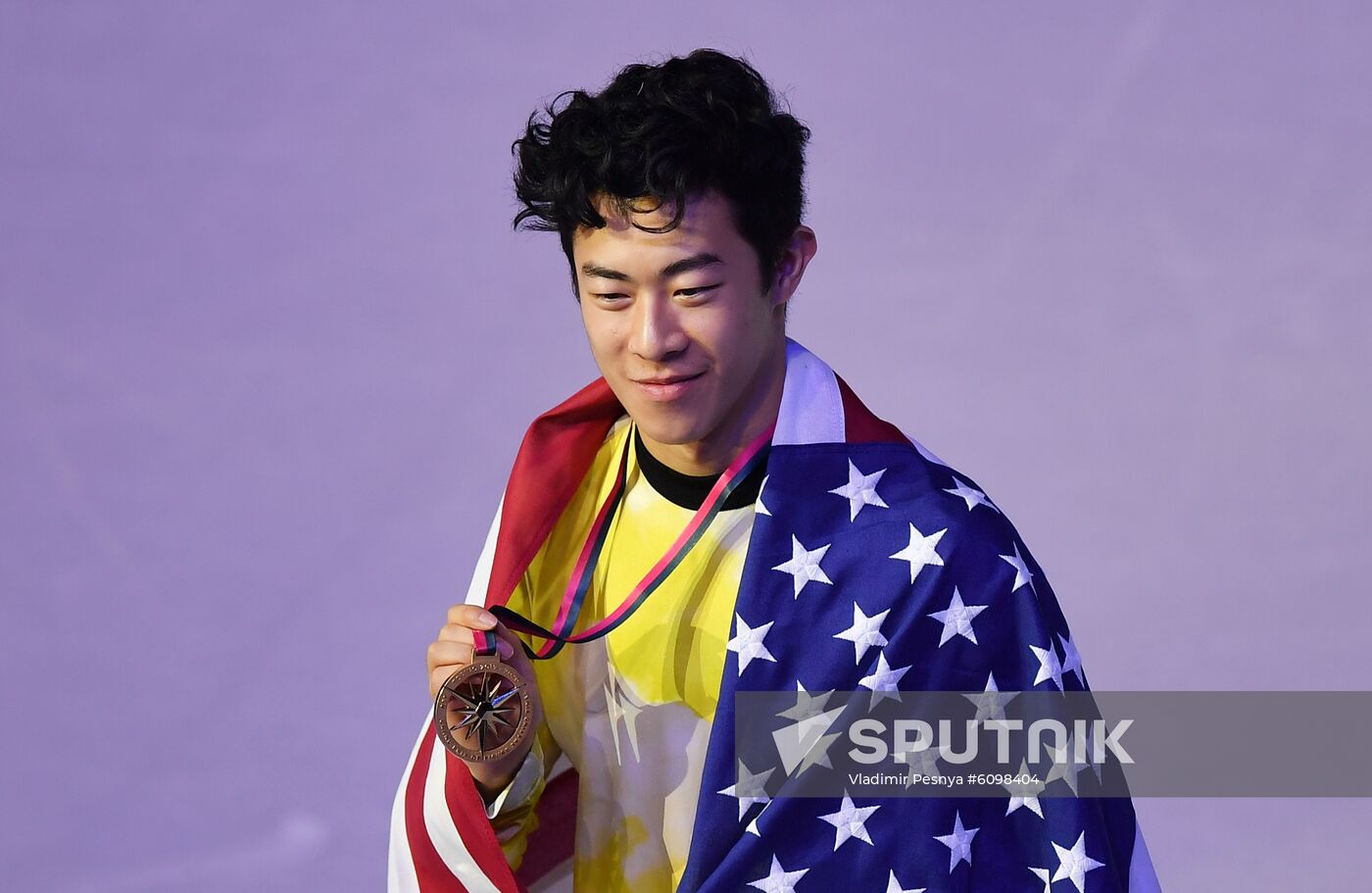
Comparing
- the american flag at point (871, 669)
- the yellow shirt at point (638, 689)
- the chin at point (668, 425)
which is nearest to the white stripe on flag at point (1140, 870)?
the american flag at point (871, 669)

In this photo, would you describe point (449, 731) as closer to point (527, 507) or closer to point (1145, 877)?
point (527, 507)

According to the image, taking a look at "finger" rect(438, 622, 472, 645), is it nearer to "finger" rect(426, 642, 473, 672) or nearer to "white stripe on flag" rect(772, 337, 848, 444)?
"finger" rect(426, 642, 473, 672)

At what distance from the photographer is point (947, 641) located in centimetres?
201

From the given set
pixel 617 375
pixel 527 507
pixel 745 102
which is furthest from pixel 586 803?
pixel 745 102

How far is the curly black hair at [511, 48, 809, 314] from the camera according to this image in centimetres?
203

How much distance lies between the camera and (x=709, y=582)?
85.0 inches

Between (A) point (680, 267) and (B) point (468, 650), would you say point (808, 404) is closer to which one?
(A) point (680, 267)

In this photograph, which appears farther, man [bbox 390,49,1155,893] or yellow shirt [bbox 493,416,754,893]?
yellow shirt [bbox 493,416,754,893]

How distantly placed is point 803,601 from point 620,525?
29 centimetres

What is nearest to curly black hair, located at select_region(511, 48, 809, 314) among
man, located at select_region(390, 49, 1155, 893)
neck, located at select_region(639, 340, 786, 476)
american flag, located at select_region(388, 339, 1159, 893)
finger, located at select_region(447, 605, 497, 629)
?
man, located at select_region(390, 49, 1155, 893)

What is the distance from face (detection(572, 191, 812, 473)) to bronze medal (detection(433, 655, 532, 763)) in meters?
0.32

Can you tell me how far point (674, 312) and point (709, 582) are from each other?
0.32m

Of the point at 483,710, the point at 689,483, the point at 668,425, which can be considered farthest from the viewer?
the point at 689,483
